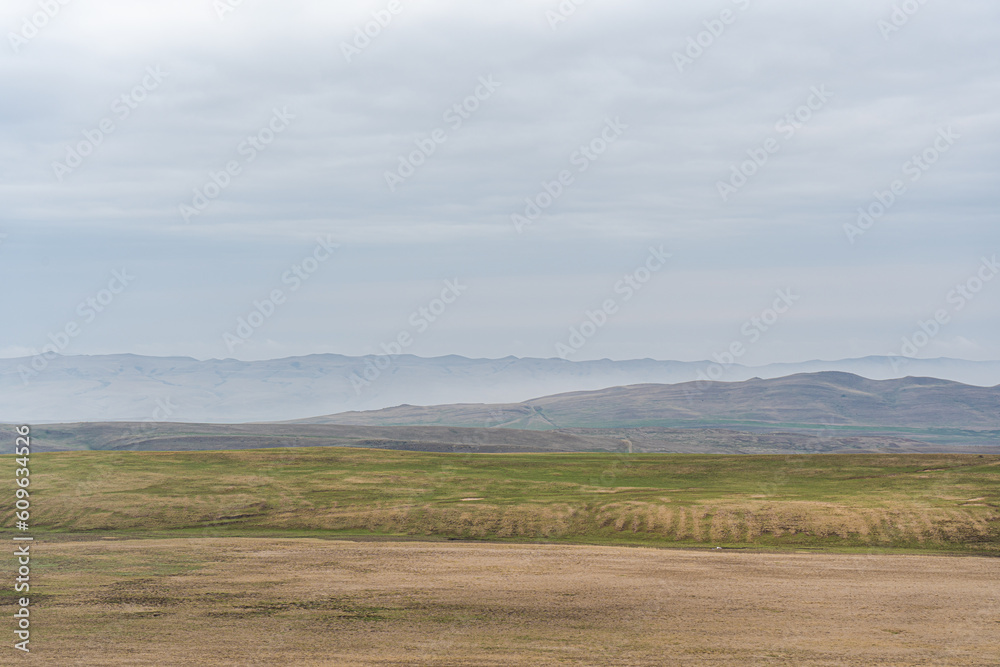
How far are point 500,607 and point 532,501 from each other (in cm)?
3321

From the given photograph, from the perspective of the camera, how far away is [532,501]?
7381 centimetres

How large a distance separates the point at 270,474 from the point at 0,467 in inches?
1036

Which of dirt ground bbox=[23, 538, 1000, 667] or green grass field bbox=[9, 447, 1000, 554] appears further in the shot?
green grass field bbox=[9, 447, 1000, 554]

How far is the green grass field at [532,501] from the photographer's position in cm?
6328

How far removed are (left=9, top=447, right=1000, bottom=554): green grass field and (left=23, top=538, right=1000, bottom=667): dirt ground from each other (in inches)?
266

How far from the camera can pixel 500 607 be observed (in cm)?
4075

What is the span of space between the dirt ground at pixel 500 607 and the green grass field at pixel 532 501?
6.77m

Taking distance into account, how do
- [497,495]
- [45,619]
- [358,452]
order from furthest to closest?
1. [358,452]
2. [497,495]
3. [45,619]

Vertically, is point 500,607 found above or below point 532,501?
below

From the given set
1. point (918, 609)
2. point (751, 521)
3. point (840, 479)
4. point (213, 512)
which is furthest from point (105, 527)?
point (840, 479)

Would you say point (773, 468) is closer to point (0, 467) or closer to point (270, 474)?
point (270, 474)

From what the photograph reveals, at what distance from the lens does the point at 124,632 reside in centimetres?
Answer: 3572

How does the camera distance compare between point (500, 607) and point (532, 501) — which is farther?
point (532, 501)

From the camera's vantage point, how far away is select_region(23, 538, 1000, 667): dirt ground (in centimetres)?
3341
